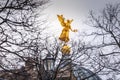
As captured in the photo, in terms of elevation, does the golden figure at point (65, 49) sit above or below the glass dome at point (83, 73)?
above

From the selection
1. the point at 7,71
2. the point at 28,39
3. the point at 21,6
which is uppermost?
the point at 21,6

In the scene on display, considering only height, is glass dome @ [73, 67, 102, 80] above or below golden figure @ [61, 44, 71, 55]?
below

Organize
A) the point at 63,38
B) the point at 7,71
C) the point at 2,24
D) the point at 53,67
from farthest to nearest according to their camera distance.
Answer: the point at 63,38, the point at 53,67, the point at 2,24, the point at 7,71

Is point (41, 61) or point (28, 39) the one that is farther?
point (41, 61)

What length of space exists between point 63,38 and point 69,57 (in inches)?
122

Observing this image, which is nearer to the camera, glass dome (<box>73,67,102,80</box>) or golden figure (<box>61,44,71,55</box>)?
glass dome (<box>73,67,102,80</box>)

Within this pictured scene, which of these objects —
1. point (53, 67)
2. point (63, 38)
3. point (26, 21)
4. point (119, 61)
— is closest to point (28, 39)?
point (26, 21)

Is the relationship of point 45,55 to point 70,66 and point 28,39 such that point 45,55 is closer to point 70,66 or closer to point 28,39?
point 70,66

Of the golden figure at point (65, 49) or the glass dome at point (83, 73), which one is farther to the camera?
the golden figure at point (65, 49)

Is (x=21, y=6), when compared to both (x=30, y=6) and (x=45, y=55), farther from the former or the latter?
(x=45, y=55)

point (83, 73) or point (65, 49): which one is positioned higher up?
point (65, 49)

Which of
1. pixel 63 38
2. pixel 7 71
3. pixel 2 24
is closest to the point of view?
pixel 7 71

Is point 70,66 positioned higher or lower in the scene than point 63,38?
lower

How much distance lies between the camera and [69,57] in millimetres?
29625
